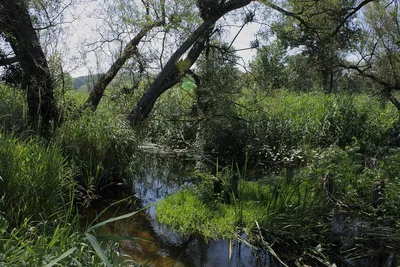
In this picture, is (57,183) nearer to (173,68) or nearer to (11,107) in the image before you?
(11,107)

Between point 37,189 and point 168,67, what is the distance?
457 cm

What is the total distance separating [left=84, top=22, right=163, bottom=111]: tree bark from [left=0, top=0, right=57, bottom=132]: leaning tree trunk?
1.27 m

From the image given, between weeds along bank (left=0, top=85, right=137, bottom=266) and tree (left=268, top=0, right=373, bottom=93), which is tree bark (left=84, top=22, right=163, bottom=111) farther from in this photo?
tree (left=268, top=0, right=373, bottom=93)

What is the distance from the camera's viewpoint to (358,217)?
14.5ft

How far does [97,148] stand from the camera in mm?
5336

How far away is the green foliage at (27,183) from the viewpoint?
3.09 meters

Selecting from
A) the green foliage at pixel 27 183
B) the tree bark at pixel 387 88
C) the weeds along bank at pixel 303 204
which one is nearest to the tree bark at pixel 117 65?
the weeds along bank at pixel 303 204

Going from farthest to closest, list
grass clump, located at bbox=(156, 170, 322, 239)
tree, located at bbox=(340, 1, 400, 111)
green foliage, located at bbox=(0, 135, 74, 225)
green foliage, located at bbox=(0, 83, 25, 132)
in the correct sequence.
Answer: tree, located at bbox=(340, 1, 400, 111), green foliage, located at bbox=(0, 83, 25, 132), grass clump, located at bbox=(156, 170, 322, 239), green foliage, located at bbox=(0, 135, 74, 225)

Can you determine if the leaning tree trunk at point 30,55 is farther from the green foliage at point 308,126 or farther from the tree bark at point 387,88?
the tree bark at point 387,88

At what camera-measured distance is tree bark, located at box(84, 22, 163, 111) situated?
7555mm

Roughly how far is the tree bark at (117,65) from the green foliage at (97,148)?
1832 mm

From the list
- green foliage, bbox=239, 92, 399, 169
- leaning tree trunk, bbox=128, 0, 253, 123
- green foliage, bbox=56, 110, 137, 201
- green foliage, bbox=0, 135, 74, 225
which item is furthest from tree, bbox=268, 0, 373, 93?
green foliage, bbox=0, 135, 74, 225

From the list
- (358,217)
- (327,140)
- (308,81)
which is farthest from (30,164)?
(308,81)

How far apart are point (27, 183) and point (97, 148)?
7.03 feet
